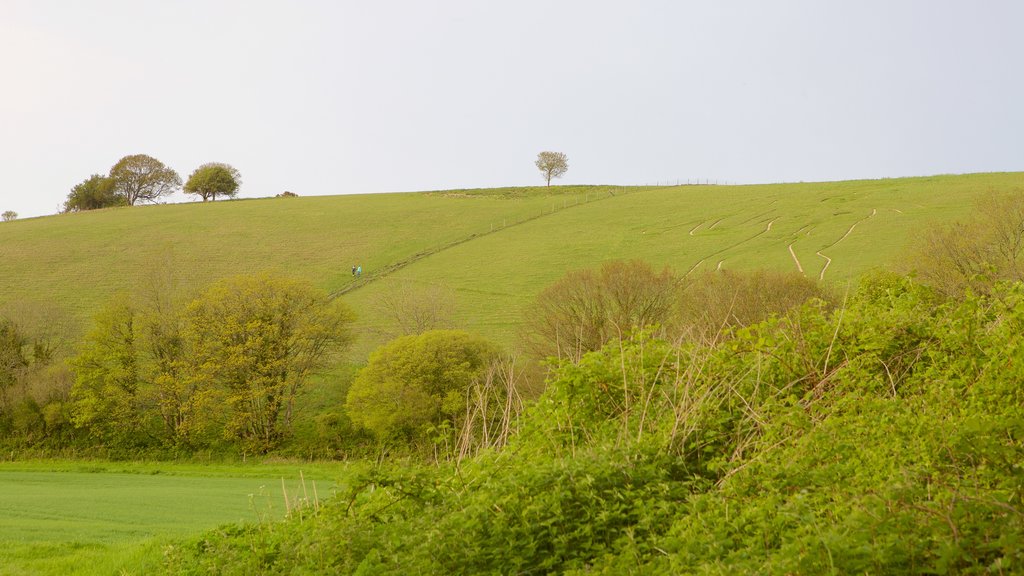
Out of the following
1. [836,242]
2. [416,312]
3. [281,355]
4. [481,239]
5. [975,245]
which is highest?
[975,245]

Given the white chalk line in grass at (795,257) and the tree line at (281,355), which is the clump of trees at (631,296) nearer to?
the tree line at (281,355)

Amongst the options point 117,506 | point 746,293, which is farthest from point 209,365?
point 746,293

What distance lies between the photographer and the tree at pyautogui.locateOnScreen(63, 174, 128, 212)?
133000 mm

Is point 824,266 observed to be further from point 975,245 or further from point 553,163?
point 553,163

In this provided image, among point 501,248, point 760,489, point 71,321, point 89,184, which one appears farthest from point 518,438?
point 89,184

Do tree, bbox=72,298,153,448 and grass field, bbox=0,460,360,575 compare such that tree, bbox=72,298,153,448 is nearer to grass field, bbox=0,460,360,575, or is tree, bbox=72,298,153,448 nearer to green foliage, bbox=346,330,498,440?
grass field, bbox=0,460,360,575

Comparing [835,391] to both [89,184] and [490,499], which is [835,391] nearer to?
[490,499]

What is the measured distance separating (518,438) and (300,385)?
4029cm

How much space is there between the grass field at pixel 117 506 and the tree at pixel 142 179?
101 m

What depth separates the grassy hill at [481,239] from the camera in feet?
216

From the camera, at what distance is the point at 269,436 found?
1877 inches

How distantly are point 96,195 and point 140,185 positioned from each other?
695cm

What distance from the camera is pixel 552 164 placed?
136500mm

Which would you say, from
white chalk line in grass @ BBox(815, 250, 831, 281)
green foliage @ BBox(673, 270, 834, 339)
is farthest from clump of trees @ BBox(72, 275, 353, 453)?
white chalk line in grass @ BBox(815, 250, 831, 281)
